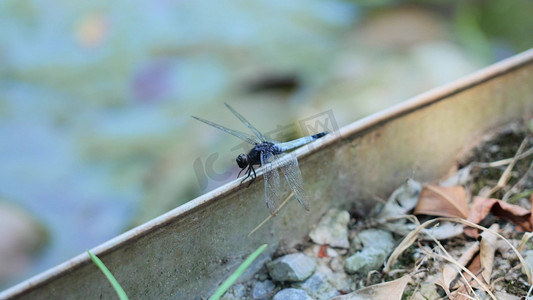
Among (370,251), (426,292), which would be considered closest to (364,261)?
(370,251)

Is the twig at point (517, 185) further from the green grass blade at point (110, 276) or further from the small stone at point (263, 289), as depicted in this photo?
the green grass blade at point (110, 276)

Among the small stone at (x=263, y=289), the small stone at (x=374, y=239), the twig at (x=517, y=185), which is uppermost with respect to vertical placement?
the small stone at (x=263, y=289)

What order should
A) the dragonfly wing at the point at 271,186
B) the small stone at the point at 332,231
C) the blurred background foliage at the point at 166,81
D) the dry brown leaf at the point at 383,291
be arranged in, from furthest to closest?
the blurred background foliage at the point at 166,81 → the small stone at the point at 332,231 → the dragonfly wing at the point at 271,186 → the dry brown leaf at the point at 383,291

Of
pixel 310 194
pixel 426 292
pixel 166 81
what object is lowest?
pixel 426 292

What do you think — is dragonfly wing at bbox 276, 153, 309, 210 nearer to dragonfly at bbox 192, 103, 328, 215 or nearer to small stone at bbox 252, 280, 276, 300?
dragonfly at bbox 192, 103, 328, 215

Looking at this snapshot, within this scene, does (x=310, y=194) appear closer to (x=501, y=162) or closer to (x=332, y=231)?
(x=332, y=231)

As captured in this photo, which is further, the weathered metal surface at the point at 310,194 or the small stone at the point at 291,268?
the small stone at the point at 291,268

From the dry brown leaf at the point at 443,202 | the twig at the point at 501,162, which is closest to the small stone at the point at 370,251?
the dry brown leaf at the point at 443,202
